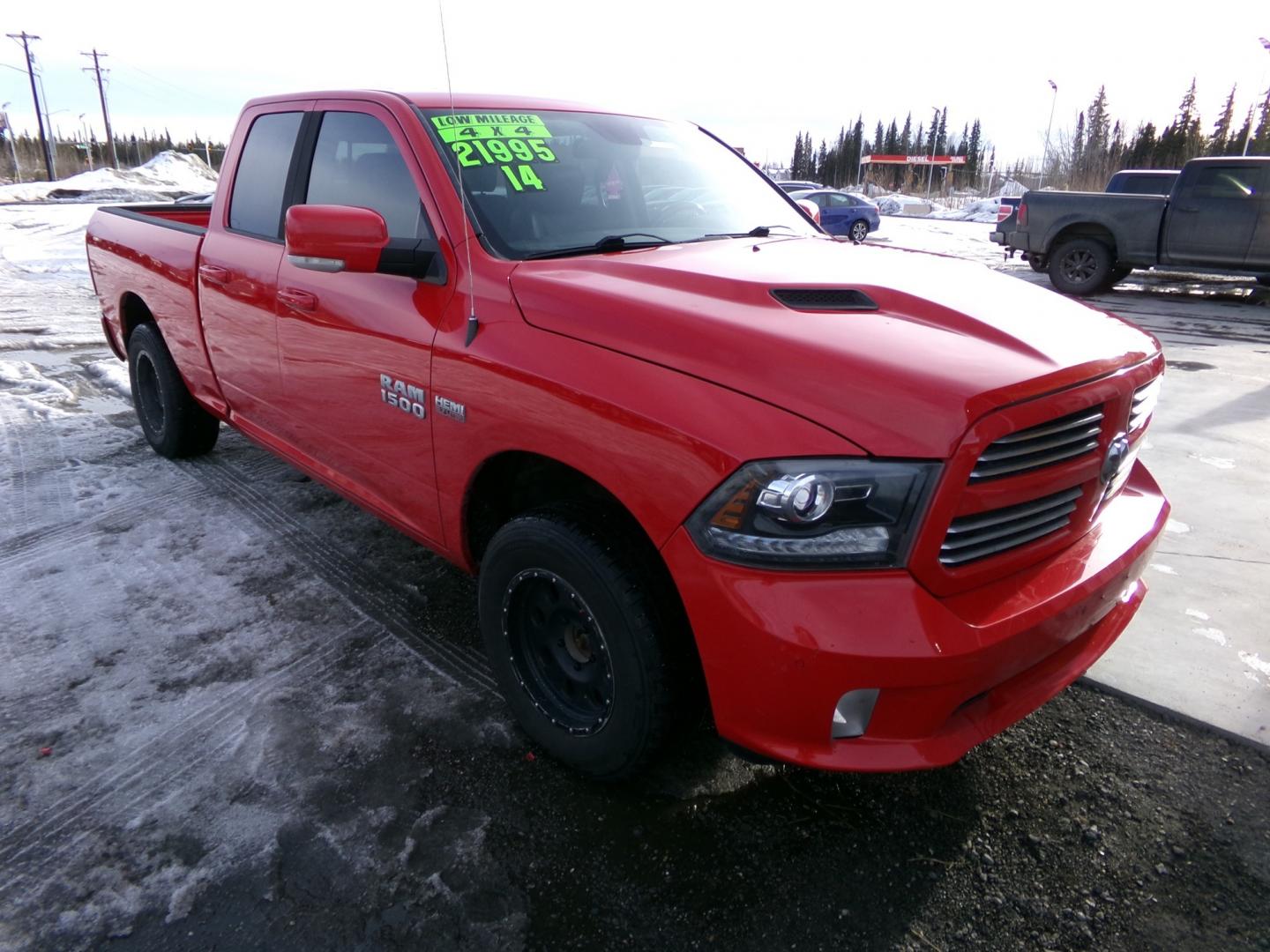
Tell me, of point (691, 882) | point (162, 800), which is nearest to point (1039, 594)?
point (691, 882)

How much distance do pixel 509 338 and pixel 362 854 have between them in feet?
4.51

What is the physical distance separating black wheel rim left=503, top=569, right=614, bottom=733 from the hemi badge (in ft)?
1.58

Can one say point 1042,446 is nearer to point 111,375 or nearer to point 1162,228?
point 111,375

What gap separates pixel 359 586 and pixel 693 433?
2134 mm

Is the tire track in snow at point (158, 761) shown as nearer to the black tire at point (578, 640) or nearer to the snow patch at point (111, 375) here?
the black tire at point (578, 640)

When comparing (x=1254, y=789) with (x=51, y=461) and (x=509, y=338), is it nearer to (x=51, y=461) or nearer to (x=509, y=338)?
(x=509, y=338)

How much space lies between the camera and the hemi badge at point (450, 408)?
2.31 metres

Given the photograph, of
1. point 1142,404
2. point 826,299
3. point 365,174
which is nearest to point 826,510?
point 826,299

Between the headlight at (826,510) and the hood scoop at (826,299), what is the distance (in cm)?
55

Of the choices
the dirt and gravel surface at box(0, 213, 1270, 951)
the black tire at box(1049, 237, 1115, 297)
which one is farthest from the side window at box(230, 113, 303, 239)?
the black tire at box(1049, 237, 1115, 297)

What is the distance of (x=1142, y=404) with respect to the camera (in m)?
2.22

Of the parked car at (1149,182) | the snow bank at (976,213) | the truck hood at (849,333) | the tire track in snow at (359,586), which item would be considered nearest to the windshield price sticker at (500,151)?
the truck hood at (849,333)

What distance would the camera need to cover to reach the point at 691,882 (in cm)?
200

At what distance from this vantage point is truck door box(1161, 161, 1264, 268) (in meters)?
10.8
